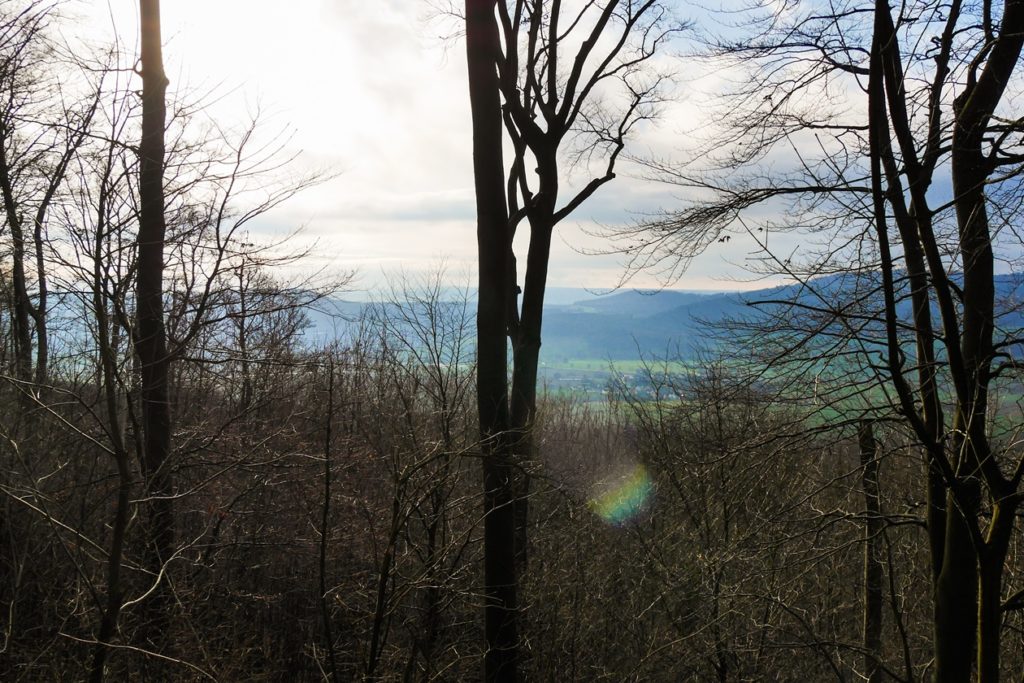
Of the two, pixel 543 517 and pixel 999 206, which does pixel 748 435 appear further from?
pixel 543 517

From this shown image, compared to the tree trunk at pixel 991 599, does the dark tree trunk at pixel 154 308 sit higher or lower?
higher

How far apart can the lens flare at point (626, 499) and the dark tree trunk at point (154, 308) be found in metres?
7.53


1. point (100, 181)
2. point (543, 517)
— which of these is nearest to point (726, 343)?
point (100, 181)

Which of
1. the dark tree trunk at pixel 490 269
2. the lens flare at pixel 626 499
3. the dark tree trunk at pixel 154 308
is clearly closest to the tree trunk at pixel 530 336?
the dark tree trunk at pixel 490 269

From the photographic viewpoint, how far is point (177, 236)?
283 inches

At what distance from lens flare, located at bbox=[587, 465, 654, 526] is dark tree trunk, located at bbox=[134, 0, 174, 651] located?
7527 mm

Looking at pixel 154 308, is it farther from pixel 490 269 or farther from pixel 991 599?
pixel 991 599

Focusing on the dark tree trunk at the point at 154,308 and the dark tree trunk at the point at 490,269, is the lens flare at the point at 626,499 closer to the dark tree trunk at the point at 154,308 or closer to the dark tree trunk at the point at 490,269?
the dark tree trunk at the point at 490,269

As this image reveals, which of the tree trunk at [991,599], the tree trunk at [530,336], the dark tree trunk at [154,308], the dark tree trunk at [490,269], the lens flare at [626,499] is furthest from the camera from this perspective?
the lens flare at [626,499]

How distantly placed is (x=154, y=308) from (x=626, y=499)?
10.3m

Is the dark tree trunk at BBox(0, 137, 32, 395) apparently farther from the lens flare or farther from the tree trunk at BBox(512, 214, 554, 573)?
the lens flare

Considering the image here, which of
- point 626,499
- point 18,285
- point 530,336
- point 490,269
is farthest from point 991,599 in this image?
point 18,285

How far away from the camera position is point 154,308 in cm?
745

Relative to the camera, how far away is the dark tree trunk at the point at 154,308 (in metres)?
7.16
